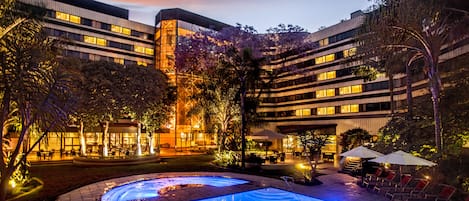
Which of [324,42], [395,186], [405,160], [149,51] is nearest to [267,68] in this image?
[324,42]

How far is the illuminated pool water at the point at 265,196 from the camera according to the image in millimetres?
14547

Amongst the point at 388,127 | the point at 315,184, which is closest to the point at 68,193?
the point at 315,184

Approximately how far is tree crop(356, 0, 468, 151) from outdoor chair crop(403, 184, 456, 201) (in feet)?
8.44

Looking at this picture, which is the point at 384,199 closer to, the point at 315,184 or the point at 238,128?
Answer: the point at 315,184

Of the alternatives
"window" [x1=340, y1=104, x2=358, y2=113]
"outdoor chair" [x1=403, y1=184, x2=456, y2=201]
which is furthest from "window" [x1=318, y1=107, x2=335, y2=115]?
"outdoor chair" [x1=403, y1=184, x2=456, y2=201]

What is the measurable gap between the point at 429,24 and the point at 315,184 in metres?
8.75

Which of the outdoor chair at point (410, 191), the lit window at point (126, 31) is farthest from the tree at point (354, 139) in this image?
the lit window at point (126, 31)

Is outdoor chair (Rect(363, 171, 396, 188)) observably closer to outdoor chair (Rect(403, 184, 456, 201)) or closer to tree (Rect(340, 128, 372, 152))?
outdoor chair (Rect(403, 184, 456, 201))

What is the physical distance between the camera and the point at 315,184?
17.4m

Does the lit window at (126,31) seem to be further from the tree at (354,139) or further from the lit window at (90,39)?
the tree at (354,139)

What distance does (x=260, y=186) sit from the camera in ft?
55.7

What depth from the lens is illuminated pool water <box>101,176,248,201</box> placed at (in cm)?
1501

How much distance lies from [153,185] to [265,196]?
608 cm

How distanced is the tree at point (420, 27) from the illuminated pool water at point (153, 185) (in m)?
9.51
